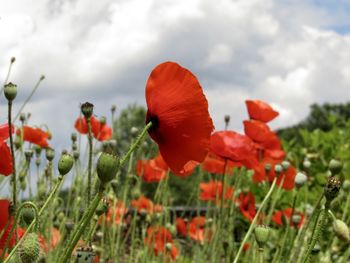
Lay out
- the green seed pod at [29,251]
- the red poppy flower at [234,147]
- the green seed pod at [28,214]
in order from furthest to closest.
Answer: the red poppy flower at [234,147] → the green seed pod at [28,214] → the green seed pod at [29,251]

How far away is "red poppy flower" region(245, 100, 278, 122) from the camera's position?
3.05 metres

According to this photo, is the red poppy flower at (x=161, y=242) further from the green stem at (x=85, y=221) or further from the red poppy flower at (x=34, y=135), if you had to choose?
the green stem at (x=85, y=221)

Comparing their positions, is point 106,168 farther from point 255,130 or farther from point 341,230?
point 255,130

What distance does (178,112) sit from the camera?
3.65 feet

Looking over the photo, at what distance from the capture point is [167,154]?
1.17m

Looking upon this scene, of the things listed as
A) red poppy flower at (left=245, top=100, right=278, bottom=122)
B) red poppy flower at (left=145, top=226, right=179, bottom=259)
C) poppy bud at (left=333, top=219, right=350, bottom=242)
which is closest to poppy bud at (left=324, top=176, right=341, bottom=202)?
poppy bud at (left=333, top=219, right=350, bottom=242)

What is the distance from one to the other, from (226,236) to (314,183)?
1.42m

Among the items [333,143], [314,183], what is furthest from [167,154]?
[333,143]

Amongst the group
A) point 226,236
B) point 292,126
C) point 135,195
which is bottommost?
point 226,236

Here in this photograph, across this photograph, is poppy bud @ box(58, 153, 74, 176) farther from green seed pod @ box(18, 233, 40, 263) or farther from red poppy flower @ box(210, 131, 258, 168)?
red poppy flower @ box(210, 131, 258, 168)

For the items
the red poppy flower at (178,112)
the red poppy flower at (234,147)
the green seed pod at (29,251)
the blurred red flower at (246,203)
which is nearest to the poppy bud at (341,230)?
the red poppy flower at (178,112)

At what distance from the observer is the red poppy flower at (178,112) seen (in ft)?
3.61

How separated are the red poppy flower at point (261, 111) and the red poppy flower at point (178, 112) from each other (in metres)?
1.93

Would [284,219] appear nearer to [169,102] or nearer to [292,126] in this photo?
[169,102]
